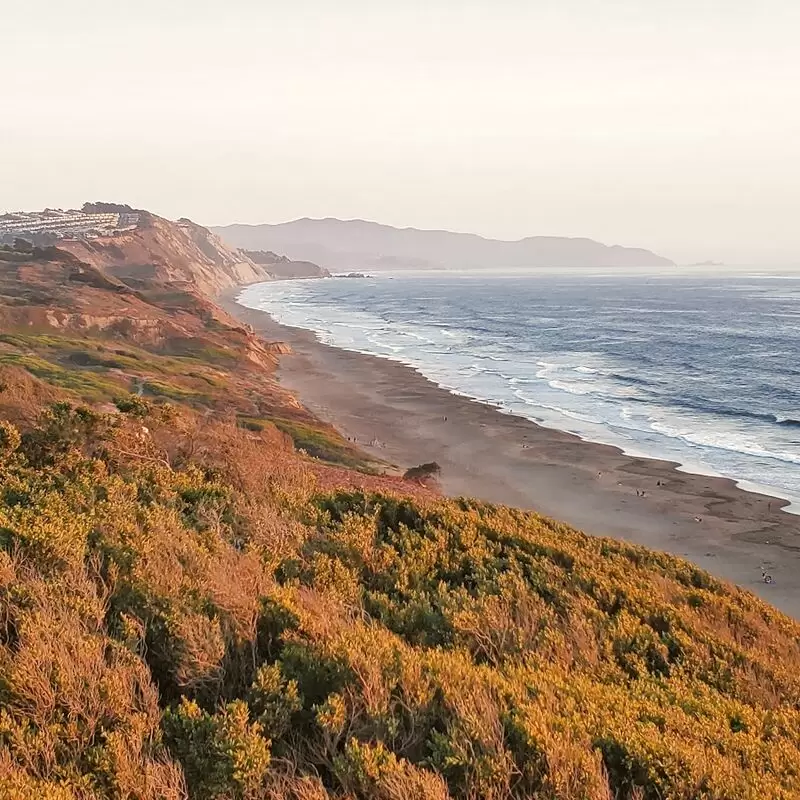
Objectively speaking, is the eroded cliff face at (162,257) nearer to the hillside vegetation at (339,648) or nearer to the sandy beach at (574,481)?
the sandy beach at (574,481)

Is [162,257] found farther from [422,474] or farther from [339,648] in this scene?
[339,648]

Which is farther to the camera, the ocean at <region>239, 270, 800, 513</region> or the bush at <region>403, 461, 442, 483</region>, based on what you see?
the ocean at <region>239, 270, 800, 513</region>

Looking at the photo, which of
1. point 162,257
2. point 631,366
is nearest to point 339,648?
point 631,366

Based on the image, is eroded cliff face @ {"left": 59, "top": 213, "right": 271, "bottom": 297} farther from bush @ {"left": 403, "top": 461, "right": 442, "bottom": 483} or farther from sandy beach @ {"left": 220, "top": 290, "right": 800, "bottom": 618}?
bush @ {"left": 403, "top": 461, "right": 442, "bottom": 483}

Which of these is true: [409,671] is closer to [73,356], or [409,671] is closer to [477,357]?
[73,356]

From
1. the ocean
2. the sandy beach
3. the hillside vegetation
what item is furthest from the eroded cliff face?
the hillside vegetation

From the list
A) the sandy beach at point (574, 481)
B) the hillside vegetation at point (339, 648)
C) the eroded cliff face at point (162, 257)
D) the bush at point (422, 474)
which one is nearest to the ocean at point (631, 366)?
the sandy beach at point (574, 481)
